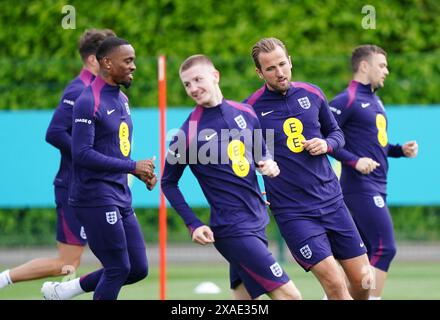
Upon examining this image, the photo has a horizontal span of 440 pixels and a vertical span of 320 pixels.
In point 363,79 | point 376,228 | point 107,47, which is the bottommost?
point 376,228

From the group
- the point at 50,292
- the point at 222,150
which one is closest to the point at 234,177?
the point at 222,150

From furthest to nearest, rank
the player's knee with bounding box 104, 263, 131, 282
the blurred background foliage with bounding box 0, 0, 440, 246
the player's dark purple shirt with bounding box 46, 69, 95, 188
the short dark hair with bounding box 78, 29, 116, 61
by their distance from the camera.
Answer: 1. the blurred background foliage with bounding box 0, 0, 440, 246
2. the short dark hair with bounding box 78, 29, 116, 61
3. the player's dark purple shirt with bounding box 46, 69, 95, 188
4. the player's knee with bounding box 104, 263, 131, 282

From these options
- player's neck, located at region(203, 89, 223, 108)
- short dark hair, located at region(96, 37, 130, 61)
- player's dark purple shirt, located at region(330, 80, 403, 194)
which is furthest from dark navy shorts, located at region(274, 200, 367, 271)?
short dark hair, located at region(96, 37, 130, 61)

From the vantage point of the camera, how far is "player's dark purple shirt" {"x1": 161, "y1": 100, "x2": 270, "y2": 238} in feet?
25.3

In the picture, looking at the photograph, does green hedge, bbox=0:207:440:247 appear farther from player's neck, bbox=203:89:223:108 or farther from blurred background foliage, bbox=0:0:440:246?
player's neck, bbox=203:89:223:108

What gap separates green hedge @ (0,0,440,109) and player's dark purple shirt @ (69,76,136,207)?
7054mm

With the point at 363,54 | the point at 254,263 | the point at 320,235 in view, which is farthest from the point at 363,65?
the point at 254,263

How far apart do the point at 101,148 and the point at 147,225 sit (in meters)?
6.93

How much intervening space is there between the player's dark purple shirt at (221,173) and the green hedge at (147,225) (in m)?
7.63

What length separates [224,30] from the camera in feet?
54.0

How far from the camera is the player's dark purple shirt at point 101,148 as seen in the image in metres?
8.38

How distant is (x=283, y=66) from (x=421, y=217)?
758 cm

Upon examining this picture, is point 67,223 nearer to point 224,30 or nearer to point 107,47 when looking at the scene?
point 107,47
